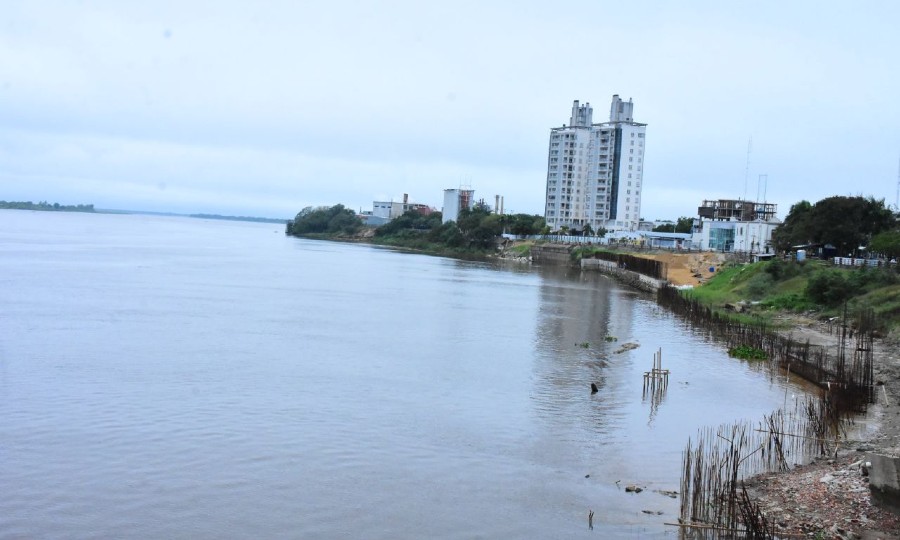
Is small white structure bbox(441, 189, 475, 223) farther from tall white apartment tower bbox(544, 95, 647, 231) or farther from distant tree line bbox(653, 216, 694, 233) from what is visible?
distant tree line bbox(653, 216, 694, 233)

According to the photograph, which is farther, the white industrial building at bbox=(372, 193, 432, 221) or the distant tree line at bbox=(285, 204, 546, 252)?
the white industrial building at bbox=(372, 193, 432, 221)

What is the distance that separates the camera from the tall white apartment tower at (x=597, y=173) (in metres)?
132

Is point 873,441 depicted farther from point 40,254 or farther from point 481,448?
point 40,254

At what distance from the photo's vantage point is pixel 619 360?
Answer: 99.8 ft

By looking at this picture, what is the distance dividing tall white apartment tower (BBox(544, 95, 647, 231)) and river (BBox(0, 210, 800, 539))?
91766 mm

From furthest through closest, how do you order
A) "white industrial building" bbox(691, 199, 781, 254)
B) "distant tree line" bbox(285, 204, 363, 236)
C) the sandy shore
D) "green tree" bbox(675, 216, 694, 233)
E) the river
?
"distant tree line" bbox(285, 204, 363, 236) → "green tree" bbox(675, 216, 694, 233) → "white industrial building" bbox(691, 199, 781, 254) → the river → the sandy shore

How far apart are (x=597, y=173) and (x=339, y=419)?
119m

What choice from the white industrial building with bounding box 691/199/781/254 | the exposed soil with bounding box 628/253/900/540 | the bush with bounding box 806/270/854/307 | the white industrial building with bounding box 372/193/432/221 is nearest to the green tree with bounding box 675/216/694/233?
the white industrial building with bounding box 691/199/781/254

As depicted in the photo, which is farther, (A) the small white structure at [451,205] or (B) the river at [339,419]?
(A) the small white structure at [451,205]

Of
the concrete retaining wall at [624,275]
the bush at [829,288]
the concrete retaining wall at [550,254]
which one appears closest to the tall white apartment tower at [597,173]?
the concrete retaining wall at [550,254]

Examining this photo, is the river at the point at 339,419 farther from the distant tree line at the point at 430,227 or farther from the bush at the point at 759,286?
the distant tree line at the point at 430,227

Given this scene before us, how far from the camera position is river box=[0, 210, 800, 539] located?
13.7 metres

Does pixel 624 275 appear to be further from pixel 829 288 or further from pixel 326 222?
pixel 326 222

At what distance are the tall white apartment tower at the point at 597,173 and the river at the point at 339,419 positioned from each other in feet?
301
